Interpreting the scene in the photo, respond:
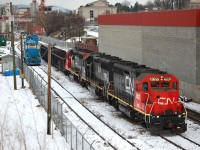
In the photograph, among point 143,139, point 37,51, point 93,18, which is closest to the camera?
point 143,139

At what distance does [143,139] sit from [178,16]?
15.1m

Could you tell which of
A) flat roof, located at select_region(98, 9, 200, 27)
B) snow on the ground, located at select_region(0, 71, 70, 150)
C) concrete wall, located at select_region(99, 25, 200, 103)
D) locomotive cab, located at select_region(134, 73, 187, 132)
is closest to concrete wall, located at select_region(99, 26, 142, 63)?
concrete wall, located at select_region(99, 25, 200, 103)

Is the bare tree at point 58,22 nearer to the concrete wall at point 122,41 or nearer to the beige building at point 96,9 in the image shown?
the beige building at point 96,9

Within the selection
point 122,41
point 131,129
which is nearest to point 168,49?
point 131,129

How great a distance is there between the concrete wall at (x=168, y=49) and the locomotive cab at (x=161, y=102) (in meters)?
9.29

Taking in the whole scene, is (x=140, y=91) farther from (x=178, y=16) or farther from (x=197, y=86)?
(x=178, y=16)

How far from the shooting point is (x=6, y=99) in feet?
104

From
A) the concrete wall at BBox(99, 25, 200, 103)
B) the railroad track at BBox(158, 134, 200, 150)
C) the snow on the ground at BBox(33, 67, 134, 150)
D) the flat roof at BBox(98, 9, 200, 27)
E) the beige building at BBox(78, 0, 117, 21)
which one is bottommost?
the railroad track at BBox(158, 134, 200, 150)

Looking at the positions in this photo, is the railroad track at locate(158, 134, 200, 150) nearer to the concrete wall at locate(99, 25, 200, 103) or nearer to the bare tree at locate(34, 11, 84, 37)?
the concrete wall at locate(99, 25, 200, 103)

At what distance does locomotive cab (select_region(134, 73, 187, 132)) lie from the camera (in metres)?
20.7

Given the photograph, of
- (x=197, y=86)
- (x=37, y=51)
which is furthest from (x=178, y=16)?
(x=37, y=51)

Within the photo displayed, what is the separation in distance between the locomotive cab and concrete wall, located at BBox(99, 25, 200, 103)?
9.29 meters

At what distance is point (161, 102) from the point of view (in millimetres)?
20781

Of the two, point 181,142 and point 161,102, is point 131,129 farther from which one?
point 181,142
